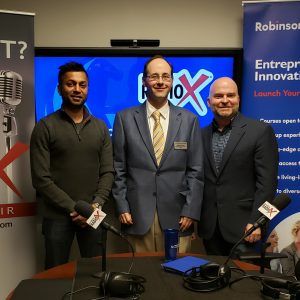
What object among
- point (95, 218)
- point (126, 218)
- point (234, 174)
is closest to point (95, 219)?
point (95, 218)

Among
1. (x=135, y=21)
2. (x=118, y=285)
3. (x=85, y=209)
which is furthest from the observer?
(x=135, y=21)

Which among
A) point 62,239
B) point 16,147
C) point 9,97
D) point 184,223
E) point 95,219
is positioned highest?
point 9,97

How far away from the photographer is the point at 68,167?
2584 mm

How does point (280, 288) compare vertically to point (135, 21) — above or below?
below

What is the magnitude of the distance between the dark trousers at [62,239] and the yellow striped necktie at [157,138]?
0.67 metres

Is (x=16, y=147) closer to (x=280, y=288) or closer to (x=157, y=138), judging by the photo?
(x=157, y=138)

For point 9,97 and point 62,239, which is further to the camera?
point 9,97

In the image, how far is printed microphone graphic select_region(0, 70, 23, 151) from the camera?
9.84 ft

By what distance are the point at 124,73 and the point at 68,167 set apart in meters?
1.09

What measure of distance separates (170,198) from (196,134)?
47 cm

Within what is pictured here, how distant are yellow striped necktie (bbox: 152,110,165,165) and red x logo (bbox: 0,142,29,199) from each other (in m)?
1.09

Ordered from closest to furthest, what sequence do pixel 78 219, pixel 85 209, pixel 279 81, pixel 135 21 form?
pixel 85 209, pixel 78 219, pixel 279 81, pixel 135 21

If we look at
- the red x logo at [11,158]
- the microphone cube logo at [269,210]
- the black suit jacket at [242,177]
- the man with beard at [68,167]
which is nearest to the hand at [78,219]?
the man with beard at [68,167]

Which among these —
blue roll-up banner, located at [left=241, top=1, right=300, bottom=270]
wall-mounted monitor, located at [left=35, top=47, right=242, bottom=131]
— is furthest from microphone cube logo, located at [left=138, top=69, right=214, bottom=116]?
blue roll-up banner, located at [left=241, top=1, right=300, bottom=270]
